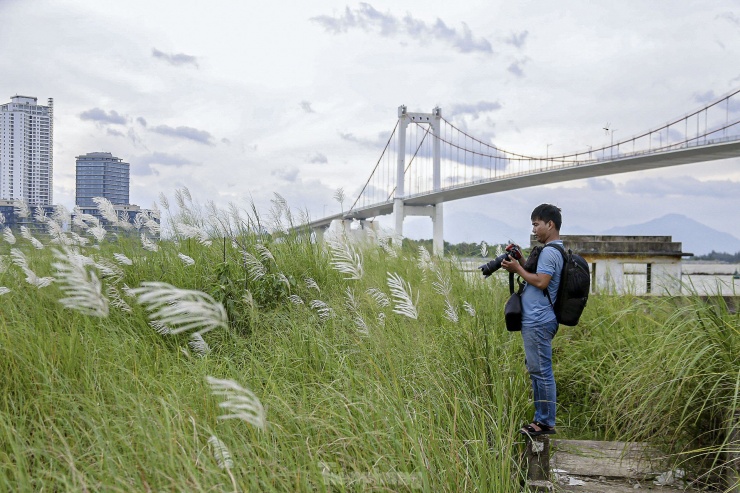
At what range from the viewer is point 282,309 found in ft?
16.1

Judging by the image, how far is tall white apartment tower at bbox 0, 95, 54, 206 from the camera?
75.8ft

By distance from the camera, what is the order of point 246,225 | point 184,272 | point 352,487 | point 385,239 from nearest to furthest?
1. point 352,487
2. point 184,272
3. point 246,225
4. point 385,239

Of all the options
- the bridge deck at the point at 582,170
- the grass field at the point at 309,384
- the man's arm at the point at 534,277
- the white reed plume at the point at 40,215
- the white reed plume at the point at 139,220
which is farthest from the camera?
the bridge deck at the point at 582,170

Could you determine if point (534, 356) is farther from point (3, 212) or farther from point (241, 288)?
point (3, 212)

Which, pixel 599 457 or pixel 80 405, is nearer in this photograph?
pixel 80 405

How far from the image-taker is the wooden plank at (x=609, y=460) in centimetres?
330

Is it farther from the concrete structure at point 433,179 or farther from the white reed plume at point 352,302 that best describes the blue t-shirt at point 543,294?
the concrete structure at point 433,179

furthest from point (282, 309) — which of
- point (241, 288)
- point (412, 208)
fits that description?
point (412, 208)

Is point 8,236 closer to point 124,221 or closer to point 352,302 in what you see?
point 124,221

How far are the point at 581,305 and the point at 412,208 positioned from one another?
3447cm

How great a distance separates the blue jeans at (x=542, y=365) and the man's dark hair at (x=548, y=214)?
587 mm

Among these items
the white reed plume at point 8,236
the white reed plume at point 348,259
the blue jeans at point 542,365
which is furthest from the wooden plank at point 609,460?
the white reed plume at point 8,236

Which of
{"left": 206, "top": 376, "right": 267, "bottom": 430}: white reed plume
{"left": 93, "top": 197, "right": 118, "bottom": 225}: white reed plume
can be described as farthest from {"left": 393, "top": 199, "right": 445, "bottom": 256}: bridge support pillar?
{"left": 206, "top": 376, "right": 267, "bottom": 430}: white reed plume

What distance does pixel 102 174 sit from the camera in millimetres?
13180
